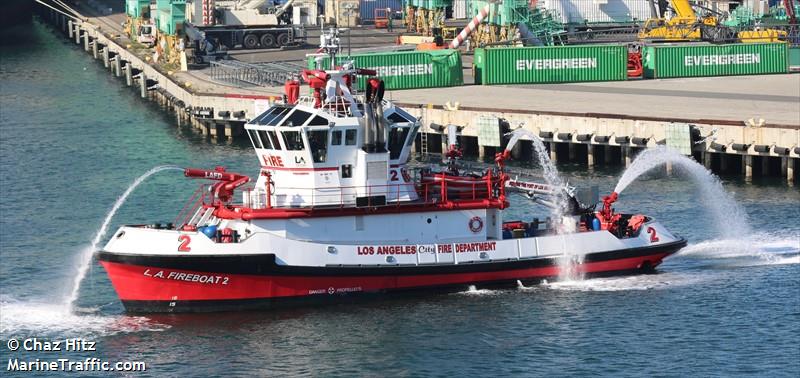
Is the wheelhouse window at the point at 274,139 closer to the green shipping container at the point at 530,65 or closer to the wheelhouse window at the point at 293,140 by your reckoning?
the wheelhouse window at the point at 293,140

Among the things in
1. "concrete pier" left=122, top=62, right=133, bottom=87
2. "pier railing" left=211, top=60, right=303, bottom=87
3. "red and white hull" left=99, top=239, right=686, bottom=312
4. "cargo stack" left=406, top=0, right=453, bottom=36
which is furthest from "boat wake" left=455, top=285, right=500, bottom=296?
"cargo stack" left=406, top=0, right=453, bottom=36

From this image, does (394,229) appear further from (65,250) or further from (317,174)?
(65,250)

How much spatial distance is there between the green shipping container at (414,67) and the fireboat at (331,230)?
135ft

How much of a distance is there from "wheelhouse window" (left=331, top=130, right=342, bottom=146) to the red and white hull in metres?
3.70

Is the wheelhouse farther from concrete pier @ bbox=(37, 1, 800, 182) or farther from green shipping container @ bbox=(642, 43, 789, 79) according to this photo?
green shipping container @ bbox=(642, 43, 789, 79)

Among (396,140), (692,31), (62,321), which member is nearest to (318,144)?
(396,140)

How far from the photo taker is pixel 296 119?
1777 inches

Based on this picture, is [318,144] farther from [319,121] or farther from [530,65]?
[530,65]

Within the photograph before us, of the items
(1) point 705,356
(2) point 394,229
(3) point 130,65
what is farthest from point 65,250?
(3) point 130,65

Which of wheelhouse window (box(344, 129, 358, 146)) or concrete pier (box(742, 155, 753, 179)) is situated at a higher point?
wheelhouse window (box(344, 129, 358, 146))

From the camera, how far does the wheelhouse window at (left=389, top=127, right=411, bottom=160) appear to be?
46500 millimetres

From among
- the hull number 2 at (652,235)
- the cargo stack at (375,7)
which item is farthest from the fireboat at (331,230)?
the cargo stack at (375,7)

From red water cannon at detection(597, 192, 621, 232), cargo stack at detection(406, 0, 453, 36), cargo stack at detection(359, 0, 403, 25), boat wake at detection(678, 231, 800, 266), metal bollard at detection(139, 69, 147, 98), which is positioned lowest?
boat wake at detection(678, 231, 800, 266)

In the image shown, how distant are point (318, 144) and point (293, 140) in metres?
0.75
